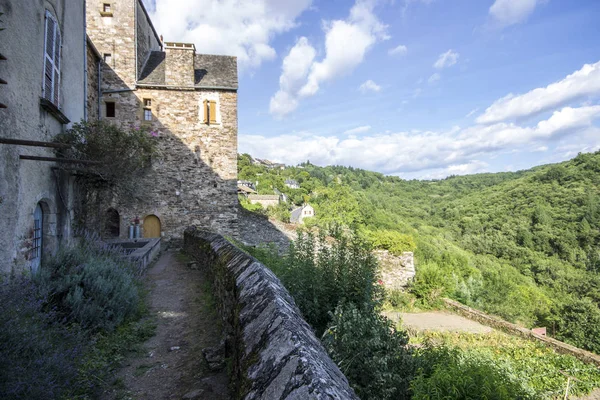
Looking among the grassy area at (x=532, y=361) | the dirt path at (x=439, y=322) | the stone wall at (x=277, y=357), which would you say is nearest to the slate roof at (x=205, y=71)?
the dirt path at (x=439, y=322)

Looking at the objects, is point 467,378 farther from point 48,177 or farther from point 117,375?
point 48,177

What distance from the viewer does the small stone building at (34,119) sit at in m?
4.79

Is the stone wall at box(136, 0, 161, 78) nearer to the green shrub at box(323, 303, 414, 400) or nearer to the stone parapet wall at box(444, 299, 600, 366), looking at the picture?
the green shrub at box(323, 303, 414, 400)

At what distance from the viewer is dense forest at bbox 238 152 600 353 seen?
54.3 ft

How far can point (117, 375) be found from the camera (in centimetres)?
286

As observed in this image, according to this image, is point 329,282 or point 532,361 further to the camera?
point 532,361

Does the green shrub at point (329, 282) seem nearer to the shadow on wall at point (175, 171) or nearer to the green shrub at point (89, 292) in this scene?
the green shrub at point (89, 292)

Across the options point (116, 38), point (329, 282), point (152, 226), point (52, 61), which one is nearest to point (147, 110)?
point (116, 38)

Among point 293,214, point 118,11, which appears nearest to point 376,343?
point 118,11

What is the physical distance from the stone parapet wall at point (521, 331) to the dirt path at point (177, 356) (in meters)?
12.5

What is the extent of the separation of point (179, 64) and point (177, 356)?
15.2m

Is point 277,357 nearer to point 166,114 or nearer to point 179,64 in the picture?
point 166,114

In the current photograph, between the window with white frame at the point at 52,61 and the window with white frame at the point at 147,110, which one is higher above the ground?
the window with white frame at the point at 147,110

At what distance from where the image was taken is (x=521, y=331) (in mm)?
11828
